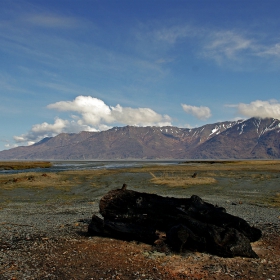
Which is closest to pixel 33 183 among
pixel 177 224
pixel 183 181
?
pixel 183 181

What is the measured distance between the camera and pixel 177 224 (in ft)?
46.7

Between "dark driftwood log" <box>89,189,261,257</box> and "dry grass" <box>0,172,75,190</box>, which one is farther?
"dry grass" <box>0,172,75,190</box>

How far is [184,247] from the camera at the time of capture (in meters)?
13.5

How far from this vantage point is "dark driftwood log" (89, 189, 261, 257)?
13.0 meters

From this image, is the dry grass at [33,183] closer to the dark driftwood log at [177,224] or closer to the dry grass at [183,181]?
the dry grass at [183,181]

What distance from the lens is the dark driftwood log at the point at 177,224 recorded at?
1298 cm

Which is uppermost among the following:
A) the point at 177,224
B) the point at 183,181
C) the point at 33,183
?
the point at 177,224

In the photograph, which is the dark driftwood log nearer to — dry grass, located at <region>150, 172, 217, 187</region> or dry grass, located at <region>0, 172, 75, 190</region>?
dry grass, located at <region>150, 172, 217, 187</region>

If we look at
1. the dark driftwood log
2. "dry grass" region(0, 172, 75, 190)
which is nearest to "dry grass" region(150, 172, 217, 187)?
"dry grass" region(0, 172, 75, 190)

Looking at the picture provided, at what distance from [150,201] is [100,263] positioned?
5078 mm

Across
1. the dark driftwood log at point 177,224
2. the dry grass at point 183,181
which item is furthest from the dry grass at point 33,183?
the dark driftwood log at point 177,224

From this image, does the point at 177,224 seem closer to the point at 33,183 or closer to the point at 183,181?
the point at 183,181

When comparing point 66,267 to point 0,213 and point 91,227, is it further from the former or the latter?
point 0,213

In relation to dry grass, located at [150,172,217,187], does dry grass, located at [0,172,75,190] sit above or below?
above
